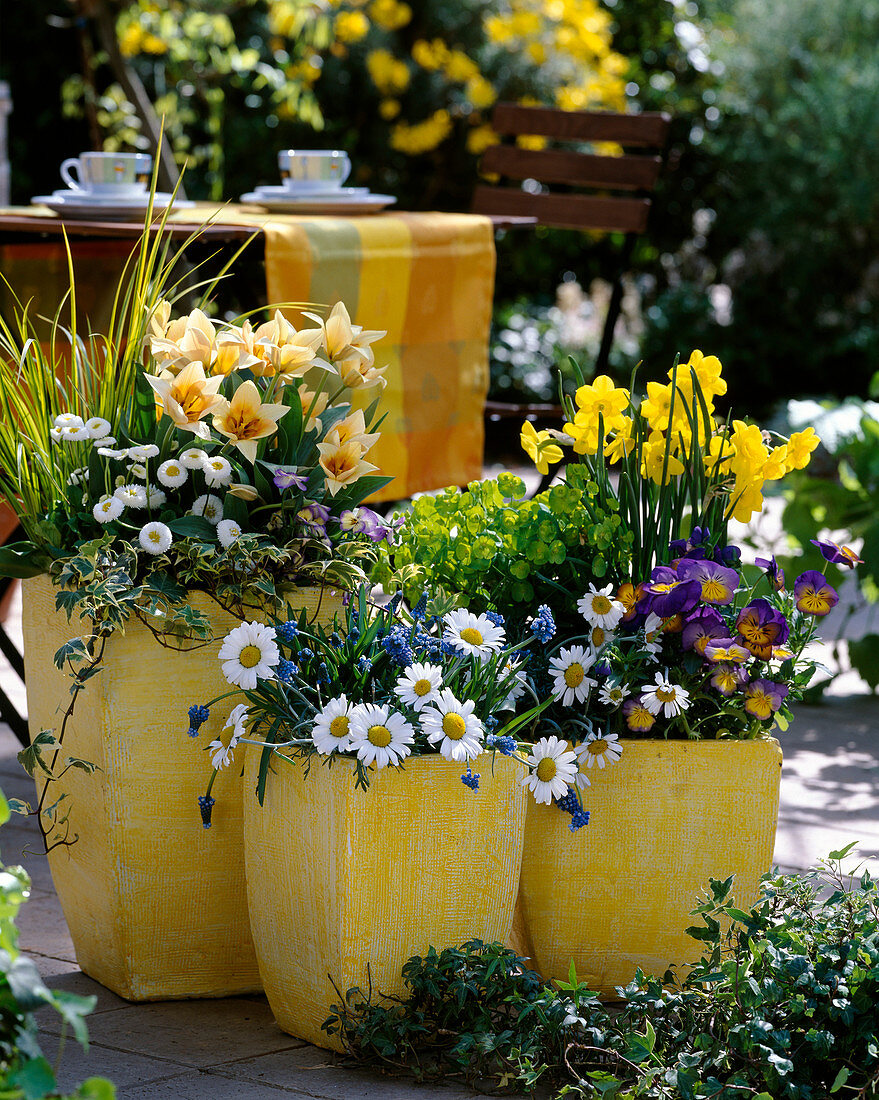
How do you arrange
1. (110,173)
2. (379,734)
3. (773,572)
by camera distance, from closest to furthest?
(379,734), (773,572), (110,173)

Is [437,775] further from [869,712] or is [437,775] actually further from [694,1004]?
[869,712]

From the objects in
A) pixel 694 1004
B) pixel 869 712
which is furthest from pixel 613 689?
pixel 869 712

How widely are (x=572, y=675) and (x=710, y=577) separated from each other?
0.24m

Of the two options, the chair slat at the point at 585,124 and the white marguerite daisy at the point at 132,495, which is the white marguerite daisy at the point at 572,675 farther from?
the chair slat at the point at 585,124

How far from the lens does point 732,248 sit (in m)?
8.77

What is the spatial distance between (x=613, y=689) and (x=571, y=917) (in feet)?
1.12

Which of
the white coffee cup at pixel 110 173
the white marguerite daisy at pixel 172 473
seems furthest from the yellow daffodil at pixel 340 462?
the white coffee cup at pixel 110 173

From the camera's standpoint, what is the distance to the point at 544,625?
6.55ft

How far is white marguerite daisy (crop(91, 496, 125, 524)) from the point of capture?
189cm

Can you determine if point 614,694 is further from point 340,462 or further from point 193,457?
point 193,457

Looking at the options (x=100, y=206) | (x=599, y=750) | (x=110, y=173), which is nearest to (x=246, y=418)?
(x=599, y=750)

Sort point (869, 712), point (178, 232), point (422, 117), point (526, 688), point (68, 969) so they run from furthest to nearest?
point (422, 117) < point (869, 712) < point (178, 232) < point (68, 969) < point (526, 688)

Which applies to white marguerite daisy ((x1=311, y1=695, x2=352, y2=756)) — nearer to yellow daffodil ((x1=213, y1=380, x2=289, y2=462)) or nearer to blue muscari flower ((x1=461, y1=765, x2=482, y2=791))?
blue muscari flower ((x1=461, y1=765, x2=482, y2=791))

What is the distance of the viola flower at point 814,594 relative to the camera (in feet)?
6.76
